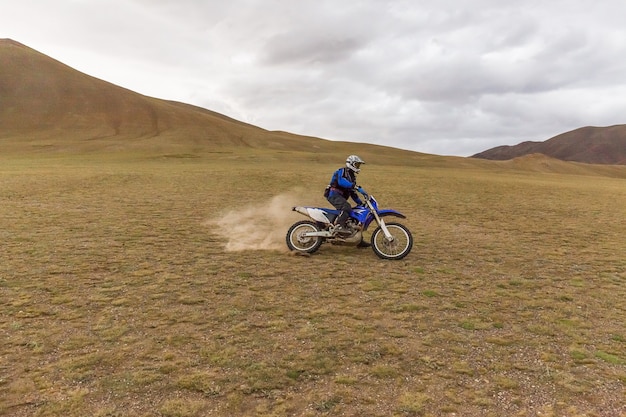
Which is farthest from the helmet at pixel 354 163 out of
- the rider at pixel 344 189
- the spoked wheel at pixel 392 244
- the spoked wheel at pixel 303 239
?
the spoked wheel at pixel 303 239

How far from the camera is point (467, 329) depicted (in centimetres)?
666

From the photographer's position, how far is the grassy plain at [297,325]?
469 centimetres

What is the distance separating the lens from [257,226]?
15.5m

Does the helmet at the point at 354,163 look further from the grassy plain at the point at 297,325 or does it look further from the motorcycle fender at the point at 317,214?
the grassy plain at the point at 297,325

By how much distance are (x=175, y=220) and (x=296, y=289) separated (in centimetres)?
917

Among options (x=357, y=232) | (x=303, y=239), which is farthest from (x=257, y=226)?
(x=357, y=232)

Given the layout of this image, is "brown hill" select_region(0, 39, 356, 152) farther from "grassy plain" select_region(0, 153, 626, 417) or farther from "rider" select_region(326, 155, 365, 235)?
"rider" select_region(326, 155, 365, 235)

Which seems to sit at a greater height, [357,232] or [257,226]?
[357,232]

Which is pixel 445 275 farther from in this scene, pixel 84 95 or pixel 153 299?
pixel 84 95

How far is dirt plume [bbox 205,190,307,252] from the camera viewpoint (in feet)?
41.1

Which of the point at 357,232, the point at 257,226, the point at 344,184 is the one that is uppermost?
the point at 344,184

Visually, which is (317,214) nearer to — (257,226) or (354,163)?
(354,163)

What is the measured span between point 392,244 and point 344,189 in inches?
→ 80.4

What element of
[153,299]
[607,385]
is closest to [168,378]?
[153,299]
